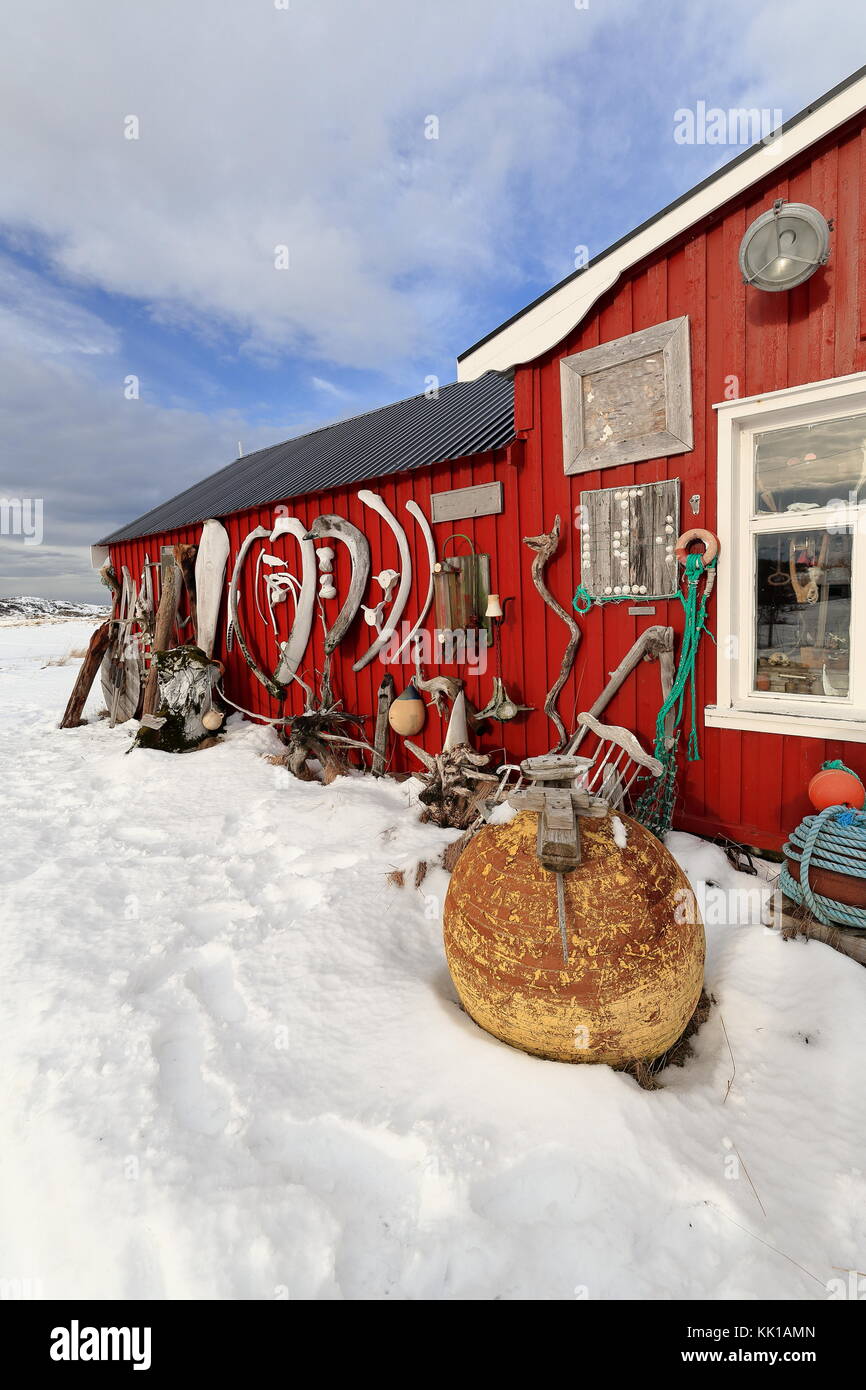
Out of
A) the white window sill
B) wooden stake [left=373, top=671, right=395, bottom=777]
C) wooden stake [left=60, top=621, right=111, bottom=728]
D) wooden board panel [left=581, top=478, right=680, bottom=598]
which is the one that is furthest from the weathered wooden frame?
wooden stake [left=60, top=621, right=111, bottom=728]

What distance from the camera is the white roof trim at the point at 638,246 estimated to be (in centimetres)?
324

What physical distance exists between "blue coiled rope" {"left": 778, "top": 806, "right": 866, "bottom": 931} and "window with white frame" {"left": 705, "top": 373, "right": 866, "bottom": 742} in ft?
2.13

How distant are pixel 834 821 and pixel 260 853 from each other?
354 cm

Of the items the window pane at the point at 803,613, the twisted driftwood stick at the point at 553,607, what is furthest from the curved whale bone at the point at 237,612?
the window pane at the point at 803,613

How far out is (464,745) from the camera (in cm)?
511

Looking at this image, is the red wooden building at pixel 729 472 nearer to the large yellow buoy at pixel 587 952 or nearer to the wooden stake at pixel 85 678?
the large yellow buoy at pixel 587 952

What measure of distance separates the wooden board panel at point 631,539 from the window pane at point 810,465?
0.51m

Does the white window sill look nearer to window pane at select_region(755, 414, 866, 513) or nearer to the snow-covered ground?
the snow-covered ground

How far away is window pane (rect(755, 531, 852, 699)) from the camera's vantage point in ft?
11.4

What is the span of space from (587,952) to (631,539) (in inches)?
116

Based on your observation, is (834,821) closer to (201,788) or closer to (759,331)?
(759,331)

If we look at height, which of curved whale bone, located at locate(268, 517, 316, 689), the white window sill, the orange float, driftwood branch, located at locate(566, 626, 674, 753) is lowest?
the orange float

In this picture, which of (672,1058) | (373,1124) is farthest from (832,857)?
(373,1124)

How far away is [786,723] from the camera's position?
363 cm
